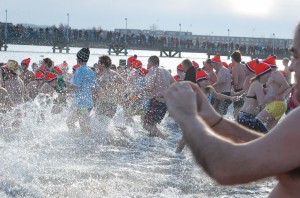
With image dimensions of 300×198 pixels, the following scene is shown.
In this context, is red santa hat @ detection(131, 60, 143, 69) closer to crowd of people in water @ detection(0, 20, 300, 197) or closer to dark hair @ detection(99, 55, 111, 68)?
crowd of people in water @ detection(0, 20, 300, 197)

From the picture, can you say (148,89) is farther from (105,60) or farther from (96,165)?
(96,165)

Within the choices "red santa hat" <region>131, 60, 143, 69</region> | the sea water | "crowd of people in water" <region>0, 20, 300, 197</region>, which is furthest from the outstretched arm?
"red santa hat" <region>131, 60, 143, 69</region>

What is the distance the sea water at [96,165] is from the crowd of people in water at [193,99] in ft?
0.95

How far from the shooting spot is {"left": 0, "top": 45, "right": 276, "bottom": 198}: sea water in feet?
20.4

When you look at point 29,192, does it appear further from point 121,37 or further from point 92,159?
point 121,37

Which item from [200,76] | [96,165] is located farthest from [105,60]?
[96,165]

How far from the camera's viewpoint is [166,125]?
553 inches

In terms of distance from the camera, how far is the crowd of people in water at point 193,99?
1.73 m

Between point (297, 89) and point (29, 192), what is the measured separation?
4565 mm

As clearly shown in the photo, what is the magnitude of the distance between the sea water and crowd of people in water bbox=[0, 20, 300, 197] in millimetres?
290

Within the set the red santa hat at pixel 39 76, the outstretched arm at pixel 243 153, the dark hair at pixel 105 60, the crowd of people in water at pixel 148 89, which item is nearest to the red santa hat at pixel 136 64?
the crowd of people in water at pixel 148 89

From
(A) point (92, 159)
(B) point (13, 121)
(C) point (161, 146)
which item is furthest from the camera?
(C) point (161, 146)

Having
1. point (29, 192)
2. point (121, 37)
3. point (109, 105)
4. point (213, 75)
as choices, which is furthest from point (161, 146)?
point (121, 37)

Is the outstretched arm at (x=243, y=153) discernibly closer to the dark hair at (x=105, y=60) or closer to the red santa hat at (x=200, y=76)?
the red santa hat at (x=200, y=76)
